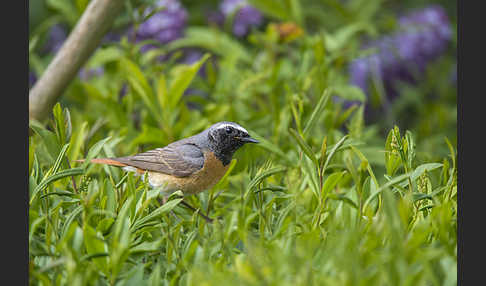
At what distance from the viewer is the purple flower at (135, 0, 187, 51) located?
391 cm

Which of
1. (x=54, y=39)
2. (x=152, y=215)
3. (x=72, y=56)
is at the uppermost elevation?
(x=54, y=39)

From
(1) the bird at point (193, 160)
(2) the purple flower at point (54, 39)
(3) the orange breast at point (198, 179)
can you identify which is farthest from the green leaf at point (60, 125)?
(2) the purple flower at point (54, 39)

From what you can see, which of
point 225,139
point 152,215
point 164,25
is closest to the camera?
point 152,215

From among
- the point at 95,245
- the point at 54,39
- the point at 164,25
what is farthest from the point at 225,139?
the point at 54,39

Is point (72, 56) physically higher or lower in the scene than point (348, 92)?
higher

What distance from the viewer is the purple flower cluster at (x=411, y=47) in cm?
482

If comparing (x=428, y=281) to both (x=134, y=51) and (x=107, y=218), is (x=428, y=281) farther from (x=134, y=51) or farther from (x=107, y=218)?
(x=134, y=51)

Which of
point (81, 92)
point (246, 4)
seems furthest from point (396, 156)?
point (246, 4)

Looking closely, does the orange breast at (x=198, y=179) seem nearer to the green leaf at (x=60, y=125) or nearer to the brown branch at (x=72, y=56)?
the green leaf at (x=60, y=125)

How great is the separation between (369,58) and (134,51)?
2.13 m

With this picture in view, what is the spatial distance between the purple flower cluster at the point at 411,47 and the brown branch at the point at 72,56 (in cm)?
264

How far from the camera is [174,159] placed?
97.7 inches

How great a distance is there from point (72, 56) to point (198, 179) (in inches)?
46.4

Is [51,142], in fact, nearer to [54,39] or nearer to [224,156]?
[224,156]
